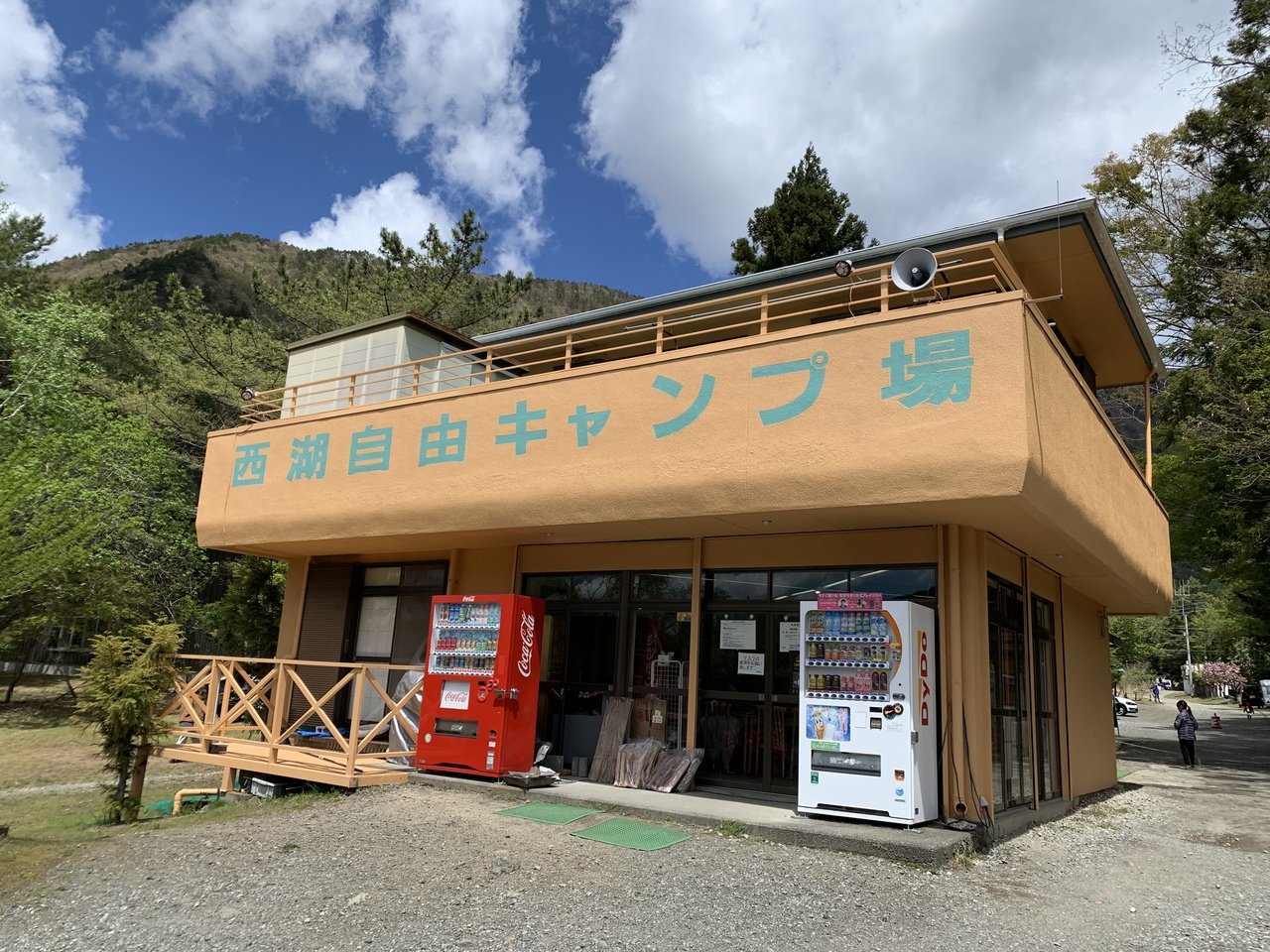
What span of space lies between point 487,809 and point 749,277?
7.17m

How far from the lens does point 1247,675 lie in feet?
183

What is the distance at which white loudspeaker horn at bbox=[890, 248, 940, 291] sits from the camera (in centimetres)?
781

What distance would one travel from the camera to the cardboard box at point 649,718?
997 cm

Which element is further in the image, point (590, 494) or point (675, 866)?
point (590, 494)

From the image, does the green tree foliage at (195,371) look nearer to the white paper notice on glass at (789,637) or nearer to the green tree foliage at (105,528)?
the green tree foliage at (105,528)

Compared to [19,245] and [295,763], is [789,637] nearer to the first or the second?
[295,763]

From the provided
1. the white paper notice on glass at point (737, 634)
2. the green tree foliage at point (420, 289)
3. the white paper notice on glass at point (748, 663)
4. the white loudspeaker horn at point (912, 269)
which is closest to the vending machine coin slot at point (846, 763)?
the white paper notice on glass at point (748, 663)

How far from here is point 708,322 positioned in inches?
463

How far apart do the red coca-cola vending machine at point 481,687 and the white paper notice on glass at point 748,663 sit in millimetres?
2478

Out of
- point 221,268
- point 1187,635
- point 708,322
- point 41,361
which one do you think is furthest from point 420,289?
point 1187,635

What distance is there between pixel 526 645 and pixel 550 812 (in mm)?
2189

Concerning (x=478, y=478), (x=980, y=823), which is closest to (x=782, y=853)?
(x=980, y=823)

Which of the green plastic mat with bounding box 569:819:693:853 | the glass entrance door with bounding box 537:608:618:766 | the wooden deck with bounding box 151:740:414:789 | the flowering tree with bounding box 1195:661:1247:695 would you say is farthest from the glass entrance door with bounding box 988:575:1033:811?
the flowering tree with bounding box 1195:661:1247:695

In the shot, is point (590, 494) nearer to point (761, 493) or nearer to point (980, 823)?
point (761, 493)
